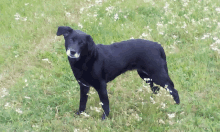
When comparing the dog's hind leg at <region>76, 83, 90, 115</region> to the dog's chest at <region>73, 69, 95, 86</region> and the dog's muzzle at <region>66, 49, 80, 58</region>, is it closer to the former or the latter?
the dog's chest at <region>73, 69, 95, 86</region>

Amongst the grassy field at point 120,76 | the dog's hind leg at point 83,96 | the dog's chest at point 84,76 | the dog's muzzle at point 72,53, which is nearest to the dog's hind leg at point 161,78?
the grassy field at point 120,76

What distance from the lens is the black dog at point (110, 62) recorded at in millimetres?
2734

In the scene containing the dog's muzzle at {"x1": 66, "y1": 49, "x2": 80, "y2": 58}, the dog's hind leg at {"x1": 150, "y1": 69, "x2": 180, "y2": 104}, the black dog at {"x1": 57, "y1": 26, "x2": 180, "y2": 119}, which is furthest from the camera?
the dog's hind leg at {"x1": 150, "y1": 69, "x2": 180, "y2": 104}

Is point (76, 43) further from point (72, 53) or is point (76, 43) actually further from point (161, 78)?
point (161, 78)

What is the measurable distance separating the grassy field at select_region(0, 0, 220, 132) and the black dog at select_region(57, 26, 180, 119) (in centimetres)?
26

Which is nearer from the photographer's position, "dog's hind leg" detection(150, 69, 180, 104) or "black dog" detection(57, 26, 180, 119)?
"black dog" detection(57, 26, 180, 119)

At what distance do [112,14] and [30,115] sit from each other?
342 cm

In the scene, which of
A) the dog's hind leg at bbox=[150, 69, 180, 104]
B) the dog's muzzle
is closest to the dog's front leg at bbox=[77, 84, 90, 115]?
the dog's muzzle

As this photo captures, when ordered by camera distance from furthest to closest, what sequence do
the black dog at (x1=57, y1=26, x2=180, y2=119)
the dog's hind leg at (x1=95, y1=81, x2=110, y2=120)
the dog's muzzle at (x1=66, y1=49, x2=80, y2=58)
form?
the dog's hind leg at (x1=95, y1=81, x2=110, y2=120) < the black dog at (x1=57, y1=26, x2=180, y2=119) < the dog's muzzle at (x1=66, y1=49, x2=80, y2=58)

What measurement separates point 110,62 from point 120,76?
132cm

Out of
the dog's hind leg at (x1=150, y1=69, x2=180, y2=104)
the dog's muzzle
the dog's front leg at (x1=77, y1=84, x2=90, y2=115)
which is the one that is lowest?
the dog's front leg at (x1=77, y1=84, x2=90, y2=115)

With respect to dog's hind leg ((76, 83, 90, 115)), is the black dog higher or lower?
higher

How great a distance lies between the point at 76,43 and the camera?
2.51m

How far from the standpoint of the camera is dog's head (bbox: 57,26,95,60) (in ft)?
8.02
